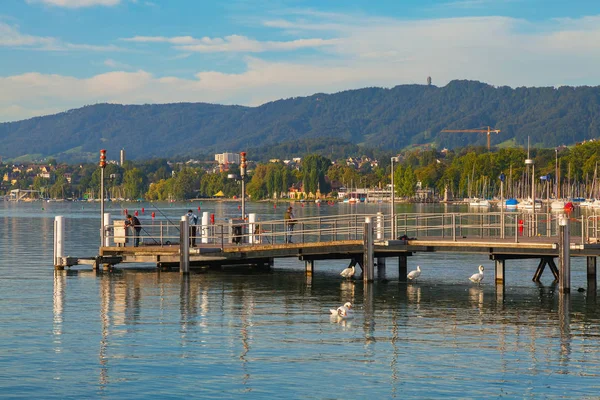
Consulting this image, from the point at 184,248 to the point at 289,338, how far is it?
687 inches

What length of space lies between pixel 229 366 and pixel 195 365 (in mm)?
960

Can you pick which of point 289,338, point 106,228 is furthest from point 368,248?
point 106,228

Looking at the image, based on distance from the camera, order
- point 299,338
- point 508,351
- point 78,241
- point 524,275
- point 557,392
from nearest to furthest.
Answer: point 557,392
point 508,351
point 299,338
point 524,275
point 78,241

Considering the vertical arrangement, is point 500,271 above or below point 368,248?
below

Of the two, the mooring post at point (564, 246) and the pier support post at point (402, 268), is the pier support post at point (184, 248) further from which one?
the mooring post at point (564, 246)

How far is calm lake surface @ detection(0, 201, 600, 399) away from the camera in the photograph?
25.8 metres

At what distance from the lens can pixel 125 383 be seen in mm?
25969

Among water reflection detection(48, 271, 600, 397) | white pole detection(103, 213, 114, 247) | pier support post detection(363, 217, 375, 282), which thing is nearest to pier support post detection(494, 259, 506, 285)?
water reflection detection(48, 271, 600, 397)

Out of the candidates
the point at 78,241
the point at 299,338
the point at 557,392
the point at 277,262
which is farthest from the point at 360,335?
the point at 78,241

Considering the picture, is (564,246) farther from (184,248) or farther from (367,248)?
(184,248)

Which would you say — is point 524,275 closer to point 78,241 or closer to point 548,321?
point 548,321

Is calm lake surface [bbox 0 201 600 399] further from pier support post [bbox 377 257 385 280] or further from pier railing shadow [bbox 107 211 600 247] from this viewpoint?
pier railing shadow [bbox 107 211 600 247]

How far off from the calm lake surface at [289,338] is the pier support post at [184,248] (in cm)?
81

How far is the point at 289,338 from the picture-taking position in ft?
105
